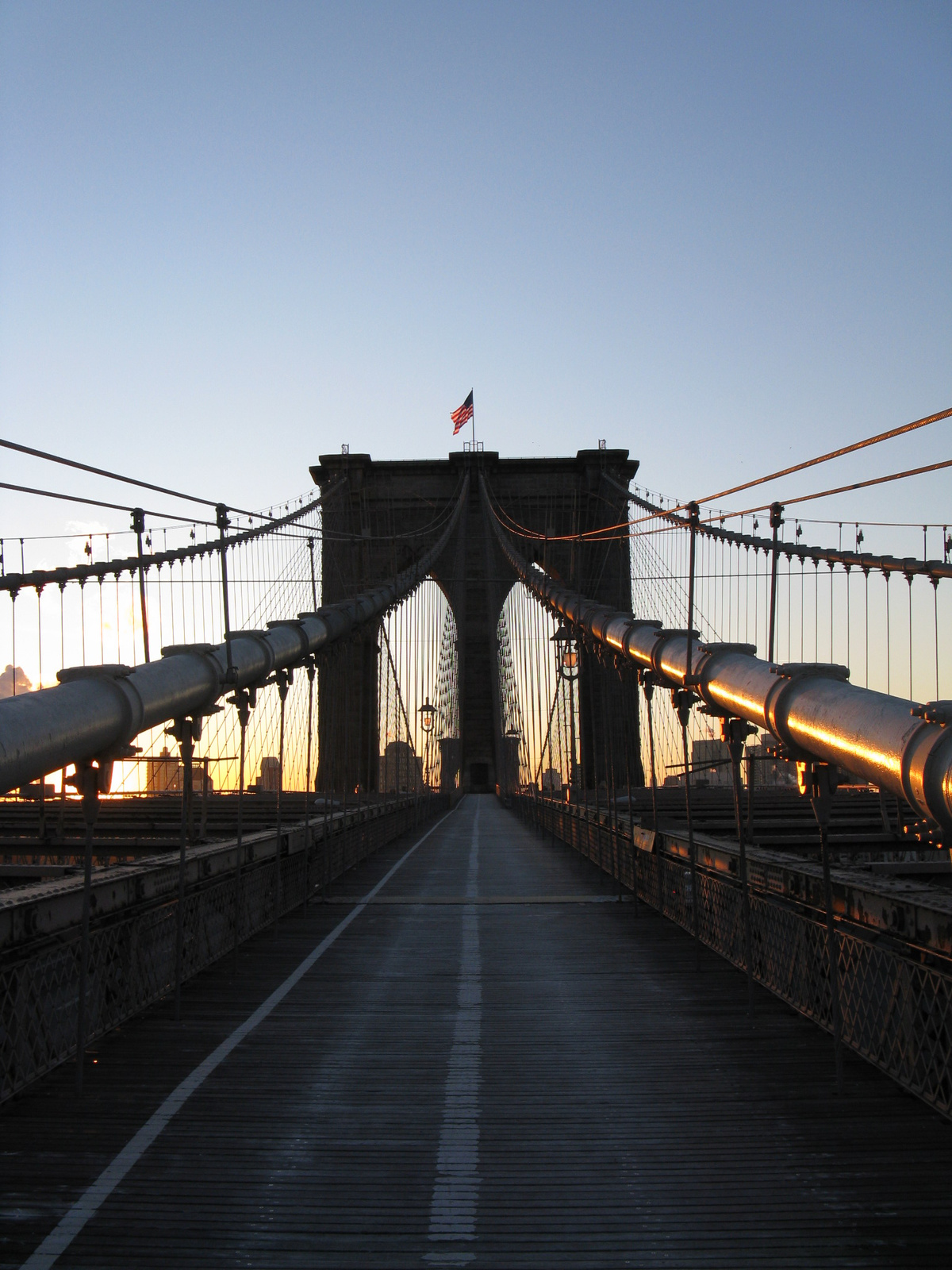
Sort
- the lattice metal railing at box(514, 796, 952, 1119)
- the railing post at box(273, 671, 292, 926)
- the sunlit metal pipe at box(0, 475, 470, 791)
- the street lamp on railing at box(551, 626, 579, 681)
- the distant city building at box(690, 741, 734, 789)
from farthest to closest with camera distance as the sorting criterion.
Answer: the street lamp on railing at box(551, 626, 579, 681), the railing post at box(273, 671, 292, 926), the distant city building at box(690, 741, 734, 789), the lattice metal railing at box(514, 796, 952, 1119), the sunlit metal pipe at box(0, 475, 470, 791)

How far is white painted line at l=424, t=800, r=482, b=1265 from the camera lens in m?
3.96

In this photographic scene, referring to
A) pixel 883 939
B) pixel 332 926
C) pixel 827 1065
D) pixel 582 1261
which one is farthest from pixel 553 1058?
pixel 332 926

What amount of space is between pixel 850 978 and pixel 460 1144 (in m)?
2.36

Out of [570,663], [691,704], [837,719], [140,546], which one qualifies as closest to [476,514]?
[570,663]

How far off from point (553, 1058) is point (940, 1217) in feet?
8.97

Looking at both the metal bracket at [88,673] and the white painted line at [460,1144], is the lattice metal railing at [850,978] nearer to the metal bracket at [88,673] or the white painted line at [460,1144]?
the white painted line at [460,1144]

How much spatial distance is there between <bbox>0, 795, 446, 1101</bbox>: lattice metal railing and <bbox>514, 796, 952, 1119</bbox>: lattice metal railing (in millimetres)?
4041

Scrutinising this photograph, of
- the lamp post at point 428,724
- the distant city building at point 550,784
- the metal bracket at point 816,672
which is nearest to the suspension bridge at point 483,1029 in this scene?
the metal bracket at point 816,672

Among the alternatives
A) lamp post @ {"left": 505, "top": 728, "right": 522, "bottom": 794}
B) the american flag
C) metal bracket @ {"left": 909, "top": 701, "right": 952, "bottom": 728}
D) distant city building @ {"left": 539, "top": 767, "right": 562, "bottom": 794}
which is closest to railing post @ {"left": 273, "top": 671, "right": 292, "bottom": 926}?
metal bracket @ {"left": 909, "top": 701, "right": 952, "bottom": 728}

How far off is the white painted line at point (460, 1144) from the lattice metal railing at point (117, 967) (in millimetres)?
2099

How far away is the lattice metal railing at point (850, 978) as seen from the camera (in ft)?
16.4

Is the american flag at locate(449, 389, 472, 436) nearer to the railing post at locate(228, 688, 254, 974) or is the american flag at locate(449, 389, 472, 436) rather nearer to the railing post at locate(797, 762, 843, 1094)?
the railing post at locate(228, 688, 254, 974)

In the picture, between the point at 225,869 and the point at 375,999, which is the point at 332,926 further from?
the point at 375,999

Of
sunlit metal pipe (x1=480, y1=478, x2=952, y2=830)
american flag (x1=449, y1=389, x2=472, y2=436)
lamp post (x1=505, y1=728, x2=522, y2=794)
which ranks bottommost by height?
lamp post (x1=505, y1=728, x2=522, y2=794)
